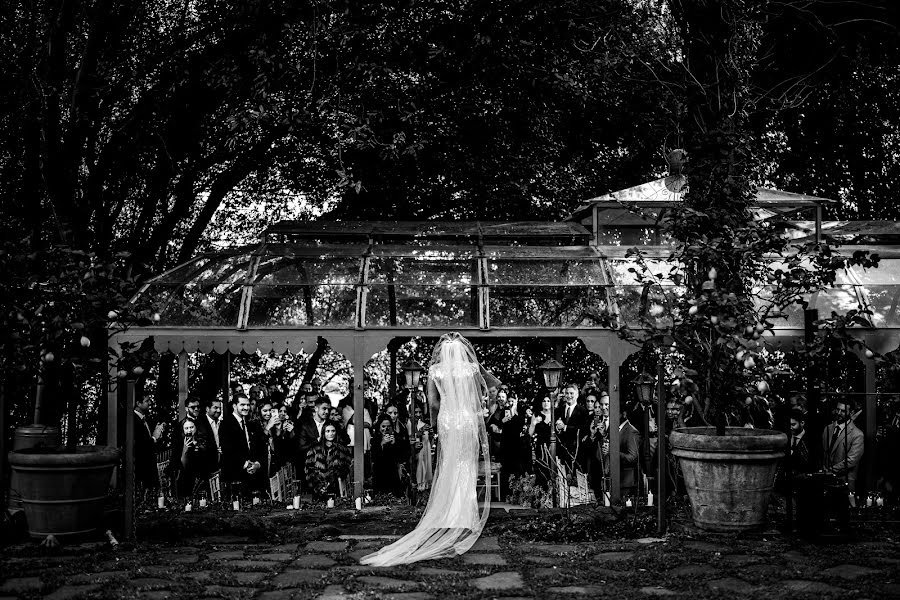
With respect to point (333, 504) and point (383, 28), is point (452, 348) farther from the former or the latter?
point (383, 28)

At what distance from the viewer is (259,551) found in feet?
25.2

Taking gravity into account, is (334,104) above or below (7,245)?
above

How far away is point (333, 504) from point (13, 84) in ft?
25.4

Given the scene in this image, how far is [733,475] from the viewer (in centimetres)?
785

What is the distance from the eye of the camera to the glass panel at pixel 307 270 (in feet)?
41.8

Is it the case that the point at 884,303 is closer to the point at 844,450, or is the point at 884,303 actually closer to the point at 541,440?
the point at 844,450

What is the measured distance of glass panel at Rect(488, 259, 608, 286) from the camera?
12.9 m

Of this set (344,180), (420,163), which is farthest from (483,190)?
(344,180)

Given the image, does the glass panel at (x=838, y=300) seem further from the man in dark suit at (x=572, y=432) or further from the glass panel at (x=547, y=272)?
the man in dark suit at (x=572, y=432)

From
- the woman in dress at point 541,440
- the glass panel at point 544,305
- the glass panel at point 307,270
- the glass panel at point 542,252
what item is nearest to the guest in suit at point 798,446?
the glass panel at point 544,305

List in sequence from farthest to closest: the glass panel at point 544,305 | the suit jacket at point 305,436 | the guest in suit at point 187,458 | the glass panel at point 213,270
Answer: the glass panel at point 213,270, the glass panel at point 544,305, the suit jacket at point 305,436, the guest in suit at point 187,458

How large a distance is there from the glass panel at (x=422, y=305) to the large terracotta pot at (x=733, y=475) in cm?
488

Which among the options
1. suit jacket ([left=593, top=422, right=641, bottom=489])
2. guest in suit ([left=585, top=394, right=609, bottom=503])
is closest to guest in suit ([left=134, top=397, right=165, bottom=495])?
guest in suit ([left=585, top=394, right=609, bottom=503])

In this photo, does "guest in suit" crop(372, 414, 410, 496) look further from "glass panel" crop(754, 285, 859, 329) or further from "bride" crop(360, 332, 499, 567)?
"glass panel" crop(754, 285, 859, 329)
